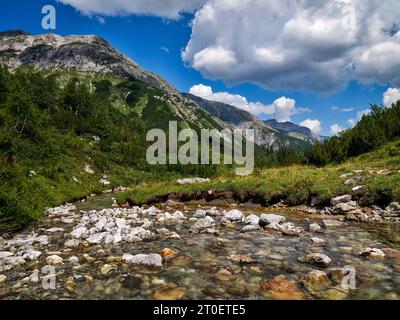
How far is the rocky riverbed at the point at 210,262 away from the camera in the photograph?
8.88 meters

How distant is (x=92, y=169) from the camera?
58531 mm

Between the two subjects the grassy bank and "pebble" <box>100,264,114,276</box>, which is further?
the grassy bank

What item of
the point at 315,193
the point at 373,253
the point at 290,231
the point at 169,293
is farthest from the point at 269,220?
the point at 169,293

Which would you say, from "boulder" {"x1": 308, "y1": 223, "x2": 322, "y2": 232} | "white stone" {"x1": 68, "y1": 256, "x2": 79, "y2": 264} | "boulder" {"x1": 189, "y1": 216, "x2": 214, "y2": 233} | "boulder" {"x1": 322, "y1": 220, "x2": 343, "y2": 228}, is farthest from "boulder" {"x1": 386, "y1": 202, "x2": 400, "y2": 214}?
"white stone" {"x1": 68, "y1": 256, "x2": 79, "y2": 264}

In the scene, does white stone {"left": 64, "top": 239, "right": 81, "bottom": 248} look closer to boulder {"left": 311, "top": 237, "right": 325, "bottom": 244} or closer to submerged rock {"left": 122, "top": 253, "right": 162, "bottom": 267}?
→ submerged rock {"left": 122, "top": 253, "right": 162, "bottom": 267}

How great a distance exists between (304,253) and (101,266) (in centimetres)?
698

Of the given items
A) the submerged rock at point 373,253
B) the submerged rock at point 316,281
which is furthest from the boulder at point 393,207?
the submerged rock at point 316,281

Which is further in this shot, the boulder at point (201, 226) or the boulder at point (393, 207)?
the boulder at point (393, 207)

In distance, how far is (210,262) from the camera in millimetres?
11406

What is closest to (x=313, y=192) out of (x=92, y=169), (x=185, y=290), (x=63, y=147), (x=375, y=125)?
(x=185, y=290)

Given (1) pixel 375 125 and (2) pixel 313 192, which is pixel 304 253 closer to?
(2) pixel 313 192

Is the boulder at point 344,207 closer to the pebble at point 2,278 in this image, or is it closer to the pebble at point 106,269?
the pebble at point 106,269

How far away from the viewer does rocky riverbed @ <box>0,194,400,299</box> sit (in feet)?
29.1

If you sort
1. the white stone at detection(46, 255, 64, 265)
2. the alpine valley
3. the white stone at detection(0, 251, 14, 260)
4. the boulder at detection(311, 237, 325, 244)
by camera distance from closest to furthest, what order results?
the alpine valley < the white stone at detection(46, 255, 64, 265) < the white stone at detection(0, 251, 14, 260) < the boulder at detection(311, 237, 325, 244)
